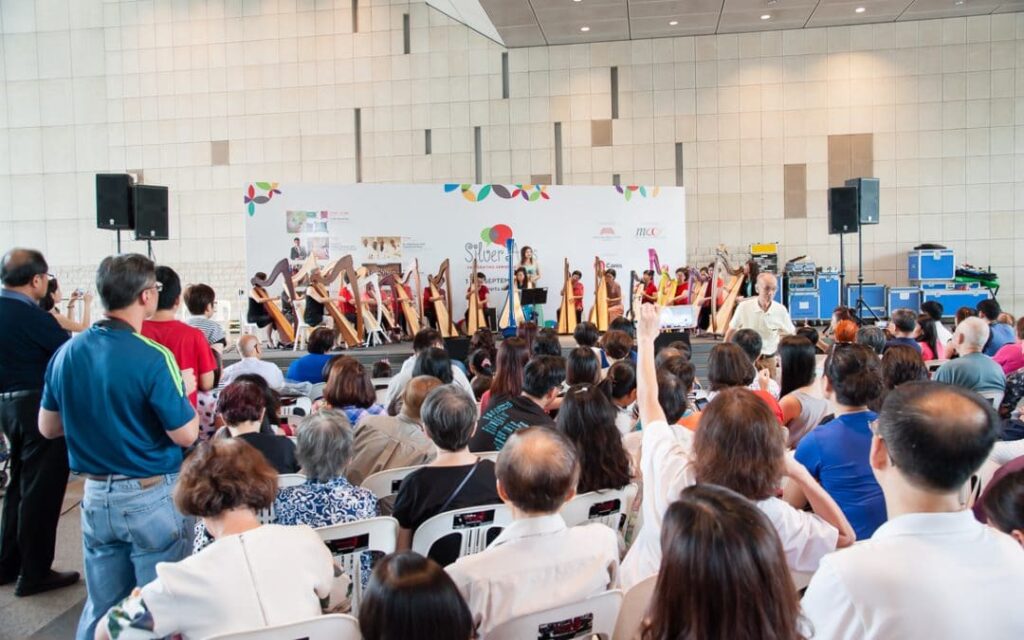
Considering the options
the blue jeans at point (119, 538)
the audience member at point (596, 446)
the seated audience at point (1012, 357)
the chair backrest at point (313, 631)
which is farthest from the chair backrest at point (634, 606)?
the seated audience at point (1012, 357)

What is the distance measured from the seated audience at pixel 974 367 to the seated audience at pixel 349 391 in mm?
3013

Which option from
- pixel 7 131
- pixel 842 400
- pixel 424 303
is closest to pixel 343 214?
pixel 424 303

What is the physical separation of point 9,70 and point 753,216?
13922 millimetres

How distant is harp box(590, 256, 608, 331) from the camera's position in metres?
10.9

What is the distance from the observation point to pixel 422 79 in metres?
13.2

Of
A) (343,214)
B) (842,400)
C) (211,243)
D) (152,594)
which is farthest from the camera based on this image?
(211,243)

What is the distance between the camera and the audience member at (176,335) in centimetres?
303

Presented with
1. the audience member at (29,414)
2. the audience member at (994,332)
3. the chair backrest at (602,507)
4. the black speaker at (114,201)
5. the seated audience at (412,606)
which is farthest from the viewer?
the black speaker at (114,201)

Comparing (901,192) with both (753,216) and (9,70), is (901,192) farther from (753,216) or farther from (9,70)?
(9,70)

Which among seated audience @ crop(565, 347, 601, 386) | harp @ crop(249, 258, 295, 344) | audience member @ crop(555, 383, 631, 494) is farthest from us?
harp @ crop(249, 258, 295, 344)

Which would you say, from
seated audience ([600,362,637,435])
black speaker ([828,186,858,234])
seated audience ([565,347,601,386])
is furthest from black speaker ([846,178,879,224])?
seated audience ([600,362,637,435])

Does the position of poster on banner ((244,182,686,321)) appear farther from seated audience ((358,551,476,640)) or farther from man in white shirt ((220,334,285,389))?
seated audience ((358,551,476,640))

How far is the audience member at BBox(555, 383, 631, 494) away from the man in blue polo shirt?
4.15 feet

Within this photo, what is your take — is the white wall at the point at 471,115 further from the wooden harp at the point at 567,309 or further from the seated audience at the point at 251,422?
the seated audience at the point at 251,422
